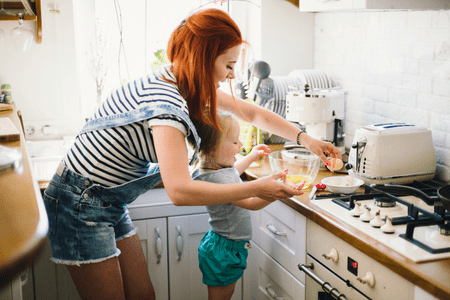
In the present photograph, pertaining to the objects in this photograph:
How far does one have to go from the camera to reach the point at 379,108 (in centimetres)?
238

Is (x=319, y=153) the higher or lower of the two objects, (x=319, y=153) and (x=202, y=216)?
the higher

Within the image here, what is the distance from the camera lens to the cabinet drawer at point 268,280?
190 cm

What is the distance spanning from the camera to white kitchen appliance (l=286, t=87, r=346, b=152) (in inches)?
89.0

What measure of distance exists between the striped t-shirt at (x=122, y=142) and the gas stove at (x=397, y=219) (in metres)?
0.64

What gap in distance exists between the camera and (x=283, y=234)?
6.42 ft

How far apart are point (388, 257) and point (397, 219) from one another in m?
0.25

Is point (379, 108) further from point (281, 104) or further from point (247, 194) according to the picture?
point (247, 194)

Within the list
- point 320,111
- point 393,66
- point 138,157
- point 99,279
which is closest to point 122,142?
point 138,157

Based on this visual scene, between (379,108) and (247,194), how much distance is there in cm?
126

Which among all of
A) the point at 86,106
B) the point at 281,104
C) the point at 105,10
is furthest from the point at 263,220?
the point at 105,10

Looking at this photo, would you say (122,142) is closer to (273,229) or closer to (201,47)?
(201,47)

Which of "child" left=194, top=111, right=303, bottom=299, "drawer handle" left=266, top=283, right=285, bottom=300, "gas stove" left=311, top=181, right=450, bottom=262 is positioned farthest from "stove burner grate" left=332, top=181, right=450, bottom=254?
"drawer handle" left=266, top=283, right=285, bottom=300

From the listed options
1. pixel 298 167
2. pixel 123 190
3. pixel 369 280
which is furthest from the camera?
pixel 298 167

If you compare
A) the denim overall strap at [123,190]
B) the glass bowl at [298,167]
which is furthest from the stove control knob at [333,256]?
the denim overall strap at [123,190]
